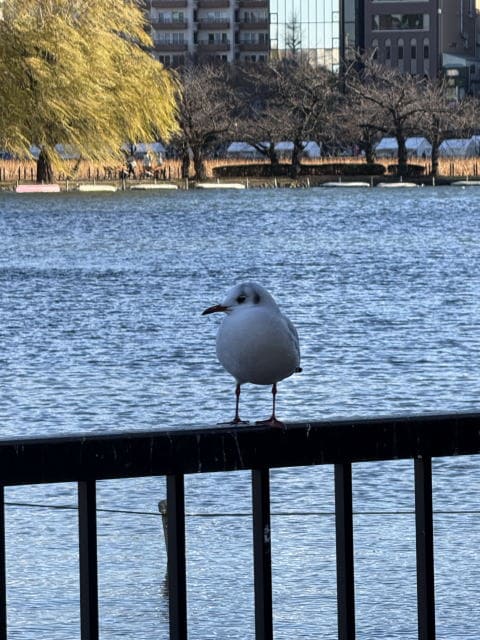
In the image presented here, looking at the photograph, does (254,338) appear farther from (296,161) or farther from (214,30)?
(214,30)

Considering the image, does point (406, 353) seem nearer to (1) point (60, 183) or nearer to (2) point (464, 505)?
(2) point (464, 505)

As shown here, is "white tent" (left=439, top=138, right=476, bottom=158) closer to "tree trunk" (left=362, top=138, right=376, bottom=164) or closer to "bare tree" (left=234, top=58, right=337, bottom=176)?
"tree trunk" (left=362, top=138, right=376, bottom=164)

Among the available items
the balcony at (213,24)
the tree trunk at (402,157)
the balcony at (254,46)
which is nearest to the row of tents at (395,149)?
the tree trunk at (402,157)

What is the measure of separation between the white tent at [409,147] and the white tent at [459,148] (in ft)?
3.58

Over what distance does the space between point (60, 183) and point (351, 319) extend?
1704 inches

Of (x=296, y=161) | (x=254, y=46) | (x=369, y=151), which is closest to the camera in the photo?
(x=296, y=161)

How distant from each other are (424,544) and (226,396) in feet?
32.6

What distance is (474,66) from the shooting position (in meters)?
113

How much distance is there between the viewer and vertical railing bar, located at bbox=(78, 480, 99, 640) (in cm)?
168

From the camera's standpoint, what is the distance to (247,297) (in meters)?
2.21

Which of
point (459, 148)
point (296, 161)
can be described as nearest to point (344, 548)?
point (296, 161)

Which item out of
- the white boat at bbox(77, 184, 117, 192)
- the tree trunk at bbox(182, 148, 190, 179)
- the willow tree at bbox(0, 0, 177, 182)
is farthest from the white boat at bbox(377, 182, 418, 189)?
the willow tree at bbox(0, 0, 177, 182)

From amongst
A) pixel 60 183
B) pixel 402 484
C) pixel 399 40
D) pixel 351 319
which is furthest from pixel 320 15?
pixel 402 484

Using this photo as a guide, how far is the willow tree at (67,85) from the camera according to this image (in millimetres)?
6641
